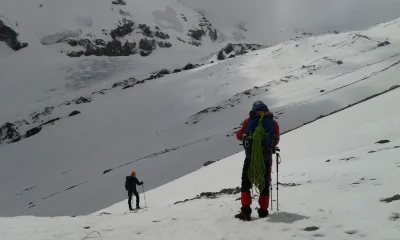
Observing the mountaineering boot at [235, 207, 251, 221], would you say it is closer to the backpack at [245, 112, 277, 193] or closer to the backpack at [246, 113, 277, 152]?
the backpack at [245, 112, 277, 193]

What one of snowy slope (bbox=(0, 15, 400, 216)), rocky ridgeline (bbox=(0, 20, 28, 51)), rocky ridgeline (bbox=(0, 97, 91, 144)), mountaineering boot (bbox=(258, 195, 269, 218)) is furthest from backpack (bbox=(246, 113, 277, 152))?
rocky ridgeline (bbox=(0, 20, 28, 51))

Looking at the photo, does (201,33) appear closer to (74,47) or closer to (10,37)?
(74,47)

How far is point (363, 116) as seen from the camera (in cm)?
1944

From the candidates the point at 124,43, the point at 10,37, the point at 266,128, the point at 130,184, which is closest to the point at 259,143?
the point at 266,128

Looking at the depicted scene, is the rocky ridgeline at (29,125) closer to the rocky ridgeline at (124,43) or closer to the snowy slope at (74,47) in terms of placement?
the snowy slope at (74,47)

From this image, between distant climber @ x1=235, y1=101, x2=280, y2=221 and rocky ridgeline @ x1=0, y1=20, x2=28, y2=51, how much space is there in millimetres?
124296

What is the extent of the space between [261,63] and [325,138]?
50.8m

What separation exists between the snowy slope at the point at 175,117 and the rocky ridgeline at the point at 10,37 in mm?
51263

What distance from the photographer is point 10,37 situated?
387 feet

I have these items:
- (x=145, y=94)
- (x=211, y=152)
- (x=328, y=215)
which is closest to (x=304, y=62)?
(x=145, y=94)

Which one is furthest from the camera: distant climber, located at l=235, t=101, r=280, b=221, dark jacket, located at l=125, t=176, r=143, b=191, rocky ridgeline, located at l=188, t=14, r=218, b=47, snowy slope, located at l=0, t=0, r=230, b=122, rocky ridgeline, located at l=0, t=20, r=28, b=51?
rocky ridgeline, located at l=188, t=14, r=218, b=47

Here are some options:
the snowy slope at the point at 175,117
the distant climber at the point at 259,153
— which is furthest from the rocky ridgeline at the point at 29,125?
the distant climber at the point at 259,153

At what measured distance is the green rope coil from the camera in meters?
6.73

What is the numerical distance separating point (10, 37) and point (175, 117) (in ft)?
301
